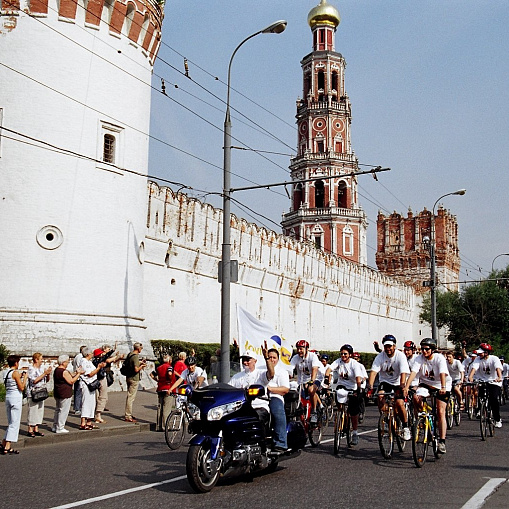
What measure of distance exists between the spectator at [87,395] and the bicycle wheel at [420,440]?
24.1 feet

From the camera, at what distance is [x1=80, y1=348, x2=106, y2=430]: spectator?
1472cm

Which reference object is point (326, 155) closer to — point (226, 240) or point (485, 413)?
point (226, 240)

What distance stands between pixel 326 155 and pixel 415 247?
2039 centimetres

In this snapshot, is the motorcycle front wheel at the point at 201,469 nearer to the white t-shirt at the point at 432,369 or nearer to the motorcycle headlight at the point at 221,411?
the motorcycle headlight at the point at 221,411

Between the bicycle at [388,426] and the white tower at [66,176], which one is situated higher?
the white tower at [66,176]

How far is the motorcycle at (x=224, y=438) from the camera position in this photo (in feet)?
26.9

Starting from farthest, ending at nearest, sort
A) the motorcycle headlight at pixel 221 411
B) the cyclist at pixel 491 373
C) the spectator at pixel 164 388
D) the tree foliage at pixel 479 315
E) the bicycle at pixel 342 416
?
the tree foliage at pixel 479 315
the spectator at pixel 164 388
the cyclist at pixel 491 373
the bicycle at pixel 342 416
the motorcycle headlight at pixel 221 411

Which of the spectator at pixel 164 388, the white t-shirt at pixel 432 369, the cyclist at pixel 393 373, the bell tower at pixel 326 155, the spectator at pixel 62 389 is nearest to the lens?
the cyclist at pixel 393 373

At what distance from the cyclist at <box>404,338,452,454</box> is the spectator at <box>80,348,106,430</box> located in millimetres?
7025

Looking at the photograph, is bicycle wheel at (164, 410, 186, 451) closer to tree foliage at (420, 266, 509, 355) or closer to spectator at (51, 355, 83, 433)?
spectator at (51, 355, 83, 433)

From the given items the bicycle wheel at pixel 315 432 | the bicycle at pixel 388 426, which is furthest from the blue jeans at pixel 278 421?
the bicycle wheel at pixel 315 432

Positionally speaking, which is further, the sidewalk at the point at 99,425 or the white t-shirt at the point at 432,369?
the sidewalk at the point at 99,425

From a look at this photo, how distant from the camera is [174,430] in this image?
12.5 metres

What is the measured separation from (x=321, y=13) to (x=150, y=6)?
55.3m
